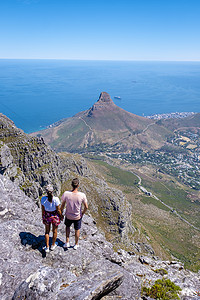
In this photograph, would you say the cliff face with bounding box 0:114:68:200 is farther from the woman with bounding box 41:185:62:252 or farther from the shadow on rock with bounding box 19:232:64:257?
the woman with bounding box 41:185:62:252

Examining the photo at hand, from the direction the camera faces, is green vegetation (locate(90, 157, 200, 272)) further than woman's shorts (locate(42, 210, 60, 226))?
Yes

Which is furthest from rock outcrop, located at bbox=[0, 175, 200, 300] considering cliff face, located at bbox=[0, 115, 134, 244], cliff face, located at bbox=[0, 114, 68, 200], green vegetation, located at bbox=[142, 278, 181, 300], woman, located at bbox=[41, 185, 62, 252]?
cliff face, located at bbox=[0, 115, 134, 244]

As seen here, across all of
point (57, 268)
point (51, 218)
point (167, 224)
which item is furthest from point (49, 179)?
point (167, 224)

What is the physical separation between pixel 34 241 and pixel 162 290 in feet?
28.2

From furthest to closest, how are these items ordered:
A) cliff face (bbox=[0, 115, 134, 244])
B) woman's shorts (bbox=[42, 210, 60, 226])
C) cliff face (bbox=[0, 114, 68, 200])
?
cliff face (bbox=[0, 115, 134, 244])
cliff face (bbox=[0, 114, 68, 200])
woman's shorts (bbox=[42, 210, 60, 226])

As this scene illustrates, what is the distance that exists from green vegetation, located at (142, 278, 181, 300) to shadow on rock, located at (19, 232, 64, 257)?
6018 mm

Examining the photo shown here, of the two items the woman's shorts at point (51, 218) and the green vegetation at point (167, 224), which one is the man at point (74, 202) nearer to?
the woman's shorts at point (51, 218)

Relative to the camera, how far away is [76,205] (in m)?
10.9

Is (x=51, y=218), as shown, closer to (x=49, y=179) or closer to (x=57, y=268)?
(x=57, y=268)

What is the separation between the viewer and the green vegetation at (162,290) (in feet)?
36.4

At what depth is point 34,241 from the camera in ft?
38.9

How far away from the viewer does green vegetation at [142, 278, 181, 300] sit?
11.1 meters

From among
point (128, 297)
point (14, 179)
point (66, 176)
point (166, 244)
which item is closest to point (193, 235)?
point (166, 244)

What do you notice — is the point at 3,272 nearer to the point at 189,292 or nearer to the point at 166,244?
the point at 189,292
